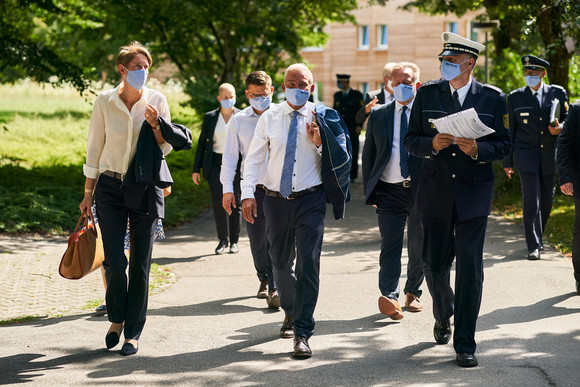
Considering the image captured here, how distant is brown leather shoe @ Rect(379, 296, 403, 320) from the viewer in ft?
24.7

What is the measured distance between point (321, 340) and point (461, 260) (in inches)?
54.4

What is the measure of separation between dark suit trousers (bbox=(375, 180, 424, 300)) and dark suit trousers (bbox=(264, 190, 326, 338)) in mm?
1112

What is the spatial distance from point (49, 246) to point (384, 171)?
18.8ft

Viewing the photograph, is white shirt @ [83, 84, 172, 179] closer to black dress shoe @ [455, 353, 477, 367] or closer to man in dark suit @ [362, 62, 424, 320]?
man in dark suit @ [362, 62, 424, 320]

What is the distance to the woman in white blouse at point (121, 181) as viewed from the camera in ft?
21.5

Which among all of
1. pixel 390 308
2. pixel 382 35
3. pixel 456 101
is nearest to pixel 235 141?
pixel 390 308

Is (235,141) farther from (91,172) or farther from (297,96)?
(91,172)

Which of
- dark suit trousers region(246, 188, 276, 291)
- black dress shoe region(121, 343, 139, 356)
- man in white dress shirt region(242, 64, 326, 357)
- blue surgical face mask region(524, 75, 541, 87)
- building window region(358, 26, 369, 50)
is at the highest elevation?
building window region(358, 26, 369, 50)

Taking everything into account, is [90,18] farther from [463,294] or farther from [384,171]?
[463,294]

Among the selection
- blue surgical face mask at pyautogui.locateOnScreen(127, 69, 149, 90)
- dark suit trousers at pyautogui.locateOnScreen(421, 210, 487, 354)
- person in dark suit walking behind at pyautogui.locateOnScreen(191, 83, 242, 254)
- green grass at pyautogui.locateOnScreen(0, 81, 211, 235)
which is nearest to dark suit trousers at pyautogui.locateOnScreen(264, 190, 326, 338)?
dark suit trousers at pyautogui.locateOnScreen(421, 210, 487, 354)

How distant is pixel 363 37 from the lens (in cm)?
5197

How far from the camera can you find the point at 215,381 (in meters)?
5.82

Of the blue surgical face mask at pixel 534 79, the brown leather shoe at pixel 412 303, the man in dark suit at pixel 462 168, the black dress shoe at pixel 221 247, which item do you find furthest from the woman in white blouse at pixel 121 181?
the blue surgical face mask at pixel 534 79

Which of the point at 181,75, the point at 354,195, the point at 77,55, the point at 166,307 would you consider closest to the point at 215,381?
the point at 166,307
